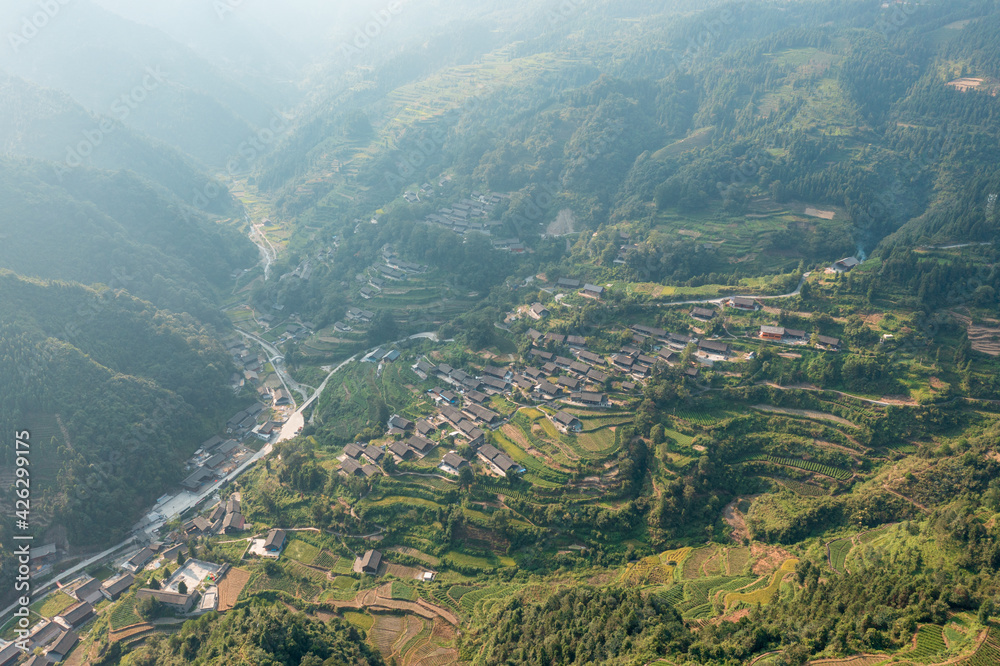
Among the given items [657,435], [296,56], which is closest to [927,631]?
[657,435]

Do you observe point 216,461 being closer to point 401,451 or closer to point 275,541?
point 275,541

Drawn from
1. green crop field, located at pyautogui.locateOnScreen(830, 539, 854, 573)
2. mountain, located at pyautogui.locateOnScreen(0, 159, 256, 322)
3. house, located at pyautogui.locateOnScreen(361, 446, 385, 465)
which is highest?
mountain, located at pyautogui.locateOnScreen(0, 159, 256, 322)

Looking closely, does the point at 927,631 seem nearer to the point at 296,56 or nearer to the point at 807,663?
the point at 807,663

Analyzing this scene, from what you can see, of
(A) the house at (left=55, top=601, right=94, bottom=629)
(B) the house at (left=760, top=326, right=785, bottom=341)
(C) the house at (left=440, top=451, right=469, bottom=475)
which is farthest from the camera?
(B) the house at (left=760, top=326, right=785, bottom=341)

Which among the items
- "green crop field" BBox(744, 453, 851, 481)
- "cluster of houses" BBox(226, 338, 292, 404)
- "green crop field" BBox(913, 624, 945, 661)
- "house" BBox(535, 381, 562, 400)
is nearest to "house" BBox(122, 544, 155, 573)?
"cluster of houses" BBox(226, 338, 292, 404)

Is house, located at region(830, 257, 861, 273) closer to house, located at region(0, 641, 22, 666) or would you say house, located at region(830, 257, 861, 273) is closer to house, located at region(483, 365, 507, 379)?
house, located at region(483, 365, 507, 379)

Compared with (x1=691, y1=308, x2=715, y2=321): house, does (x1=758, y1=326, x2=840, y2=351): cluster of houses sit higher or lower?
lower

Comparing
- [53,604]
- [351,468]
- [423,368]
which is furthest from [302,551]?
[423,368]
